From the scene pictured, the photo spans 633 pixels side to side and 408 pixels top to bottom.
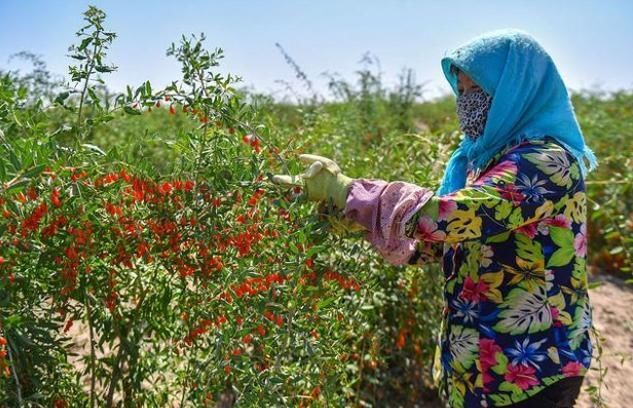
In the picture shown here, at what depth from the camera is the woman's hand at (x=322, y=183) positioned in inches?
59.1

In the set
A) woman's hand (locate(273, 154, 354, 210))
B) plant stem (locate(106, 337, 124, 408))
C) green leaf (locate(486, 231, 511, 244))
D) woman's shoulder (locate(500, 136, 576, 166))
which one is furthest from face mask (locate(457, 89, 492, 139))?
plant stem (locate(106, 337, 124, 408))

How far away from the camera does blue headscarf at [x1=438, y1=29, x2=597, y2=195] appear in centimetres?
161

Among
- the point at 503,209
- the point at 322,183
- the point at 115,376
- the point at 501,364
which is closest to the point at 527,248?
the point at 503,209

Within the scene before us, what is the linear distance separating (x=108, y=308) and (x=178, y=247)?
347 mm

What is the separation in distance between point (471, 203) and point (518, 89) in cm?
34

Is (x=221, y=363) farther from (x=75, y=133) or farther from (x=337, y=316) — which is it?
(x=75, y=133)

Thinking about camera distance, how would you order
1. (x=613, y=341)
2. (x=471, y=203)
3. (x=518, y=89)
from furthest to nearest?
(x=613, y=341) < (x=518, y=89) < (x=471, y=203)

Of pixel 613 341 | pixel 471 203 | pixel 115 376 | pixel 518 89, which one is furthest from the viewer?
pixel 613 341

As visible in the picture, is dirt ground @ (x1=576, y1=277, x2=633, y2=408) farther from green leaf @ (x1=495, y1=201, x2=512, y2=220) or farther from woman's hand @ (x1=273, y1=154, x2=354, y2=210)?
woman's hand @ (x1=273, y1=154, x2=354, y2=210)

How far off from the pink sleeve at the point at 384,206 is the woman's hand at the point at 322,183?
0.07 feet

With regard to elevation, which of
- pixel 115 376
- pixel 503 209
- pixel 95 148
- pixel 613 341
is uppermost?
pixel 95 148

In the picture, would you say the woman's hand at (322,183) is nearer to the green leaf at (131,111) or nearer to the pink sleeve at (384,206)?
the pink sleeve at (384,206)

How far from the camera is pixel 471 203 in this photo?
146 cm

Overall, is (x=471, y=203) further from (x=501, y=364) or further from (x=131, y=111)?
(x=131, y=111)
